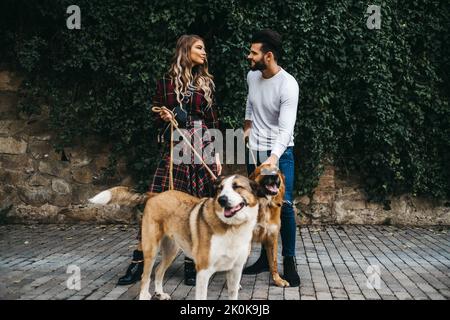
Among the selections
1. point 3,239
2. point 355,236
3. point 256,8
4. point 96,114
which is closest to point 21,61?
point 96,114

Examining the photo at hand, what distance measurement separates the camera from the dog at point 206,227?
405 cm

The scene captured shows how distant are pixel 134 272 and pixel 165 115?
1577 millimetres

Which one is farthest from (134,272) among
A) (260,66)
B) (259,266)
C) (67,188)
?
(67,188)

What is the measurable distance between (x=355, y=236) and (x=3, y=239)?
5061 millimetres

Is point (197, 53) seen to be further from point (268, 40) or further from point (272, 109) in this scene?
point (272, 109)

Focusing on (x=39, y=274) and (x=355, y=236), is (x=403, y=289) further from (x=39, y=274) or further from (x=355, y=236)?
(x=39, y=274)

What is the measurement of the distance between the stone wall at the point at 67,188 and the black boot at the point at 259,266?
10.4 ft

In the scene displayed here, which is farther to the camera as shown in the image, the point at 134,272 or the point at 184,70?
the point at 184,70

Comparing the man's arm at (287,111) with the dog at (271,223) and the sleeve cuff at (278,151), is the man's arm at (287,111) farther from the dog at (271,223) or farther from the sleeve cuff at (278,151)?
the dog at (271,223)

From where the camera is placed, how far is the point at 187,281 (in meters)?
5.45

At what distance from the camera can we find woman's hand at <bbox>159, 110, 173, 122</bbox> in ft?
17.9

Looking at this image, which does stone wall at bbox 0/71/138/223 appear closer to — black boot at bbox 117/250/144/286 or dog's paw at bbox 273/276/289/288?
black boot at bbox 117/250/144/286

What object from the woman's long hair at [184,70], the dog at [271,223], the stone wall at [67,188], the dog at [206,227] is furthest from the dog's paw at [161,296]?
the stone wall at [67,188]

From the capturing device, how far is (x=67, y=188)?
9086 mm
